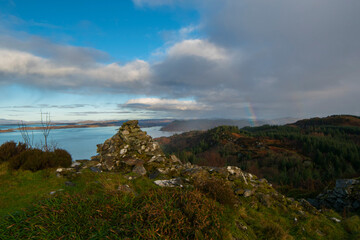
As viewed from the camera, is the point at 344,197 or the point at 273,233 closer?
the point at 273,233

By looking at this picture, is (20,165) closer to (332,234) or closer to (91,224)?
(91,224)

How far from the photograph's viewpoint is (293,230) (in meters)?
5.77

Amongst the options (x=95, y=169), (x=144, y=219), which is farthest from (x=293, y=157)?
(x=144, y=219)

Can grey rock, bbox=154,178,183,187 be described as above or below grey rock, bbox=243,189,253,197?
above

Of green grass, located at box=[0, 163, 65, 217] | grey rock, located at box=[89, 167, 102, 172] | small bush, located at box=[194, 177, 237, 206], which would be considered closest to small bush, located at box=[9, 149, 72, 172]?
green grass, located at box=[0, 163, 65, 217]

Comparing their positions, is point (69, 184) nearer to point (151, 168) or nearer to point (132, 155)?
point (132, 155)

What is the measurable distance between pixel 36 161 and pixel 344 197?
18.5 meters

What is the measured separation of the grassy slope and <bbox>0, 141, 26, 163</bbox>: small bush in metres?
4.53

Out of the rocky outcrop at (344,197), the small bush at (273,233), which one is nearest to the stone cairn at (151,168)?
the small bush at (273,233)

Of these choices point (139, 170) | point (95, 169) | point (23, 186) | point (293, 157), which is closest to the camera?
point (23, 186)

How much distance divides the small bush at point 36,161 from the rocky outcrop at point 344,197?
16.4 metres

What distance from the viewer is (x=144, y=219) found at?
12.0ft

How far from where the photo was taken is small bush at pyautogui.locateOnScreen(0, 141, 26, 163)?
9.68 metres

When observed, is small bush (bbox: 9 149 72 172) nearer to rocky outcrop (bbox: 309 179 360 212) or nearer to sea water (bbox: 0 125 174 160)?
sea water (bbox: 0 125 174 160)
